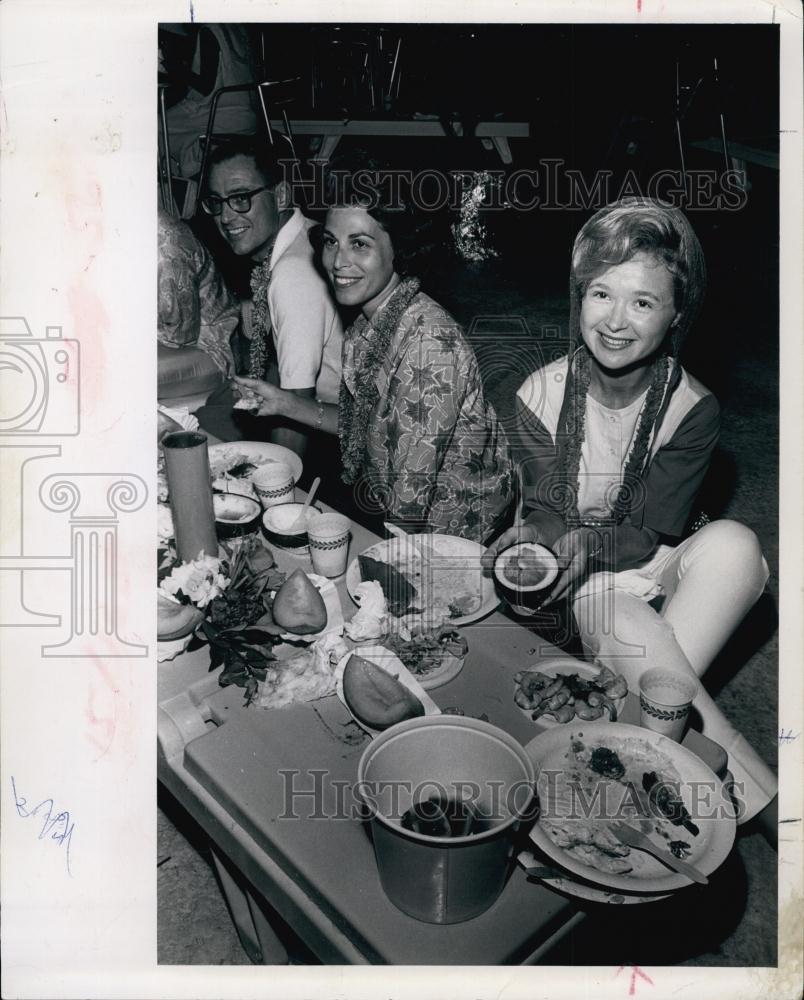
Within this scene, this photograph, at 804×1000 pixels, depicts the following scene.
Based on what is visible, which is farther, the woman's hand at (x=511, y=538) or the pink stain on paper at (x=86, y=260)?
the woman's hand at (x=511, y=538)

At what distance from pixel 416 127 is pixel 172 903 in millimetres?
1284

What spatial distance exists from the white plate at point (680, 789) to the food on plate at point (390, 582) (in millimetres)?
301

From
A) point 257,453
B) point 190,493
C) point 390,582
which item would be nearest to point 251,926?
point 390,582

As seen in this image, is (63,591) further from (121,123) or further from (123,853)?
(121,123)

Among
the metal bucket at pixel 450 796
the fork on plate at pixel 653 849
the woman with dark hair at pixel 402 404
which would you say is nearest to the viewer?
the metal bucket at pixel 450 796

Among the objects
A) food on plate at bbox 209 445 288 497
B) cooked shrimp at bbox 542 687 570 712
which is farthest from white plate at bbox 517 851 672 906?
food on plate at bbox 209 445 288 497

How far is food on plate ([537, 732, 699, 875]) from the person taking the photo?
1033 mm

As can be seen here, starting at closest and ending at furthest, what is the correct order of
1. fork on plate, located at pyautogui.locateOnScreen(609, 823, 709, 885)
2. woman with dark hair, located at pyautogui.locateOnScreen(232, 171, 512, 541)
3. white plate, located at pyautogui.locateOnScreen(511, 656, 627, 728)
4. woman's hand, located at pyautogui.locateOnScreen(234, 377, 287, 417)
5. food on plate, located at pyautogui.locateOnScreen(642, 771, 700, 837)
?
fork on plate, located at pyautogui.locateOnScreen(609, 823, 709, 885), food on plate, located at pyautogui.locateOnScreen(642, 771, 700, 837), white plate, located at pyautogui.locateOnScreen(511, 656, 627, 728), woman with dark hair, located at pyautogui.locateOnScreen(232, 171, 512, 541), woman's hand, located at pyautogui.locateOnScreen(234, 377, 287, 417)

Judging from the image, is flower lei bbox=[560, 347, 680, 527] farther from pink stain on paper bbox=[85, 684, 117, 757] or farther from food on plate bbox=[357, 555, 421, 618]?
pink stain on paper bbox=[85, 684, 117, 757]

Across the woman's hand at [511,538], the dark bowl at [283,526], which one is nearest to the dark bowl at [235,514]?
the dark bowl at [283,526]

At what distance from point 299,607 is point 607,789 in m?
0.48

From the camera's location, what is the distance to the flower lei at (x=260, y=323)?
148 centimetres

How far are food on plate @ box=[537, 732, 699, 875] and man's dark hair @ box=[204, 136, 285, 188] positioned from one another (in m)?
0.96

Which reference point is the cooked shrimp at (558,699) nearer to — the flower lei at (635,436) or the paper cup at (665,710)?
the paper cup at (665,710)
